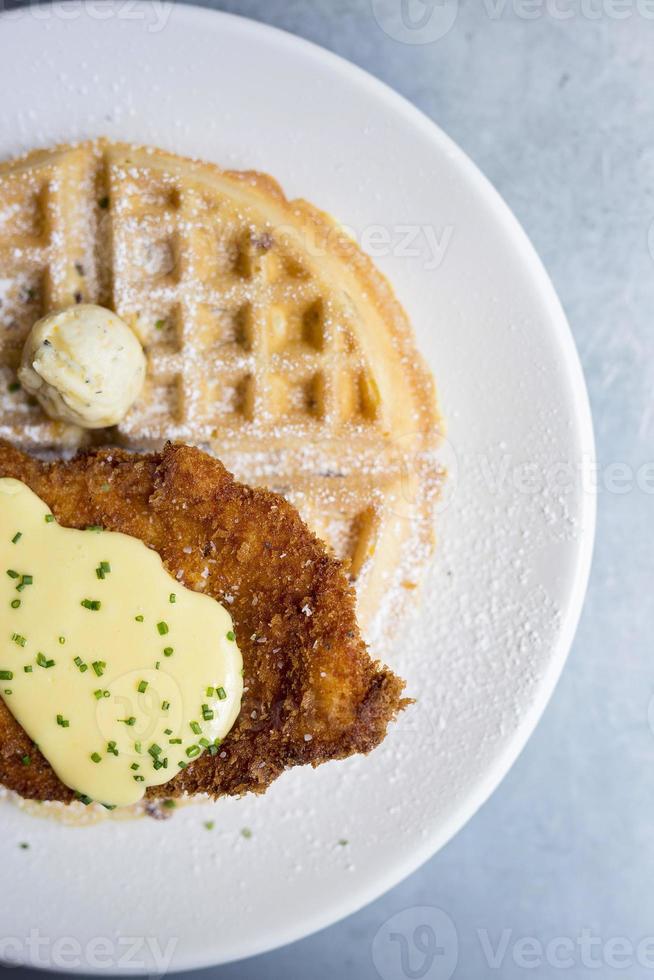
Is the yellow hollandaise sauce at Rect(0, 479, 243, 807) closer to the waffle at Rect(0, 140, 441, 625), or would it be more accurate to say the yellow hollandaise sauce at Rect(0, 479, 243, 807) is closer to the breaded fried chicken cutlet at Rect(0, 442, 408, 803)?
the breaded fried chicken cutlet at Rect(0, 442, 408, 803)

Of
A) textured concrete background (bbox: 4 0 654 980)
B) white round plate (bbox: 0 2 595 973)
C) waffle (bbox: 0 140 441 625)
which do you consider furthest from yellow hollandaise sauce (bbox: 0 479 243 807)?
textured concrete background (bbox: 4 0 654 980)

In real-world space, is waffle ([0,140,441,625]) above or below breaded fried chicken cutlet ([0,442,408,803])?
above

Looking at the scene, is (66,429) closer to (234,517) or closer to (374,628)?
(234,517)

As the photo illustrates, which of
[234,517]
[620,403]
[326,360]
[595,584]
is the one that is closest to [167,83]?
[326,360]

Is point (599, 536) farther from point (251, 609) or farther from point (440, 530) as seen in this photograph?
point (251, 609)

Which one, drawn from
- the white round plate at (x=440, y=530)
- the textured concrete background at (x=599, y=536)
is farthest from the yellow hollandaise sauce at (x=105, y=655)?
the textured concrete background at (x=599, y=536)
